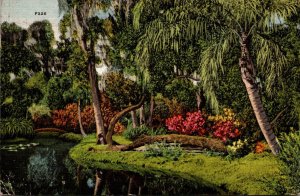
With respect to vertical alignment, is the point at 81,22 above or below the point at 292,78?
above

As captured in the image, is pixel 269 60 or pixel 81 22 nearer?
pixel 269 60

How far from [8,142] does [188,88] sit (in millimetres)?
3164

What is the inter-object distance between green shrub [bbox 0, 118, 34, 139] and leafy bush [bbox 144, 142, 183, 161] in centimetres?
A: 200

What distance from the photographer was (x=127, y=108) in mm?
8414

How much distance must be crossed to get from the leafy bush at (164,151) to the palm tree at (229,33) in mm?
979

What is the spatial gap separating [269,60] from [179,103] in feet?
5.36

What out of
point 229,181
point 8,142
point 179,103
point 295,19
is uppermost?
point 295,19

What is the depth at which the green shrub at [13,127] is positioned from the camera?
8.27m

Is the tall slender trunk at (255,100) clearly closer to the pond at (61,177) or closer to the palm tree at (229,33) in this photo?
the palm tree at (229,33)

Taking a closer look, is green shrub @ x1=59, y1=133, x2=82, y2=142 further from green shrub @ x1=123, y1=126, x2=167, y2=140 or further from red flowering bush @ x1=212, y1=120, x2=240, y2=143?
red flowering bush @ x1=212, y1=120, x2=240, y2=143

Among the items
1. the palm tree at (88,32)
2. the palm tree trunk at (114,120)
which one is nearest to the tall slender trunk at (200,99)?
the palm tree trunk at (114,120)

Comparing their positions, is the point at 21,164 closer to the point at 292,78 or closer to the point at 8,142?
the point at 8,142

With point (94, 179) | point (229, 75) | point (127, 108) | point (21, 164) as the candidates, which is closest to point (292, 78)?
point (229, 75)

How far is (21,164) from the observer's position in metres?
8.39
